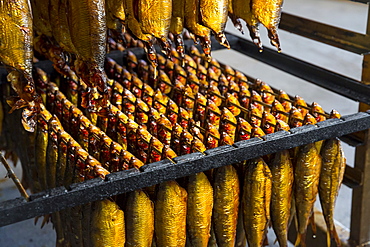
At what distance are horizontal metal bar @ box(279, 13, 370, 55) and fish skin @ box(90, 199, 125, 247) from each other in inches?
60.0

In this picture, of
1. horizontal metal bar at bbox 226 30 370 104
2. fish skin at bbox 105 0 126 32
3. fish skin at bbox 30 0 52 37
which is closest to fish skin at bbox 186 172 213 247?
fish skin at bbox 105 0 126 32

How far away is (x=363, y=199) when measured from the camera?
2643mm

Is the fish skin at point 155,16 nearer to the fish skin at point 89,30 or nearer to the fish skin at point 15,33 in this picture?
the fish skin at point 89,30

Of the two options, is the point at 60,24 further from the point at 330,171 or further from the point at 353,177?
the point at 353,177

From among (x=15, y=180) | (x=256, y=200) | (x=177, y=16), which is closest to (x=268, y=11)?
(x=177, y=16)

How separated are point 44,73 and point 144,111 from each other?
0.75 m

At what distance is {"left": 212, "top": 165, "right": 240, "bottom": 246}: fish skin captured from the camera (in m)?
2.09

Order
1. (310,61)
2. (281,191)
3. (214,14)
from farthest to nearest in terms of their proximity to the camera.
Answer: (310,61)
(281,191)
(214,14)

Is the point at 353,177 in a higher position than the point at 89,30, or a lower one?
lower

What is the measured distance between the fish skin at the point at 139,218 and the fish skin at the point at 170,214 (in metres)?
0.04

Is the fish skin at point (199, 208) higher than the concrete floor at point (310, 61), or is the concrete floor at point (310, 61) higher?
the fish skin at point (199, 208)

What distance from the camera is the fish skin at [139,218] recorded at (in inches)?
75.8

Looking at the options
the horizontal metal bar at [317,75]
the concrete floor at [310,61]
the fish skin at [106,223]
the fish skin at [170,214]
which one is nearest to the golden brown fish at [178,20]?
the fish skin at [170,214]

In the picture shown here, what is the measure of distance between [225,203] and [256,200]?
13 centimetres
